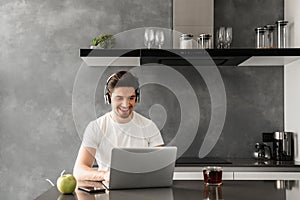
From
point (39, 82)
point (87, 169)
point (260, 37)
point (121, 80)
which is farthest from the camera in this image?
point (39, 82)

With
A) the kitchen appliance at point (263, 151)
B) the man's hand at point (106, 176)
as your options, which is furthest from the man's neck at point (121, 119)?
the kitchen appliance at point (263, 151)

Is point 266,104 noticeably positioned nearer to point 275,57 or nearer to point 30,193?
point 275,57

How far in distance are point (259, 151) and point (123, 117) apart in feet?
6.10

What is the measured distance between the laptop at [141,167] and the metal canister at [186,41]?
204 centimetres

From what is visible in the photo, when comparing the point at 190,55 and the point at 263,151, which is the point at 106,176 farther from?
the point at 263,151

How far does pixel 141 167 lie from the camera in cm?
304

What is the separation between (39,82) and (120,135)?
5.62 ft

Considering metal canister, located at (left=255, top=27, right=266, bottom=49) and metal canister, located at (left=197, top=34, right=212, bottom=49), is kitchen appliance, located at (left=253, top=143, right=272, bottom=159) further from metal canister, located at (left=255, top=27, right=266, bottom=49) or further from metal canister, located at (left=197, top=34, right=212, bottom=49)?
metal canister, located at (left=197, top=34, right=212, bottom=49)

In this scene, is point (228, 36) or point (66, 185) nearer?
point (66, 185)

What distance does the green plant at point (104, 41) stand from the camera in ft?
17.4

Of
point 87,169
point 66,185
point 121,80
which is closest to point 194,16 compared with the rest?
point 121,80

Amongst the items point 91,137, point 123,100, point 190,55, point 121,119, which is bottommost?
point 91,137

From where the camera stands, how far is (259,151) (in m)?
5.27

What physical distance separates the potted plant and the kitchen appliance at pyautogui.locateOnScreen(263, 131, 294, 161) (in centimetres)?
175
